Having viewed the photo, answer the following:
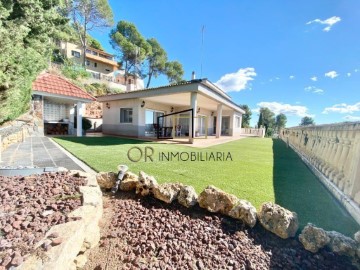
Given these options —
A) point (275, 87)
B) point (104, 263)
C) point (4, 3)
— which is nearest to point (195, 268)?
point (104, 263)

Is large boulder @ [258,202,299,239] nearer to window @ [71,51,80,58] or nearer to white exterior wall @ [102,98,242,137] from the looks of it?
white exterior wall @ [102,98,242,137]

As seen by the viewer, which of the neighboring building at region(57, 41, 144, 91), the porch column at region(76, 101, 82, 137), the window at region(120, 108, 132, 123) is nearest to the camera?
the porch column at region(76, 101, 82, 137)

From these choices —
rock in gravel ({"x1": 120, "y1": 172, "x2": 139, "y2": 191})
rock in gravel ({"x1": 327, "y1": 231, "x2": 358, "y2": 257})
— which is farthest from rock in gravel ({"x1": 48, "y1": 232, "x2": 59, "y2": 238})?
rock in gravel ({"x1": 327, "y1": 231, "x2": 358, "y2": 257})

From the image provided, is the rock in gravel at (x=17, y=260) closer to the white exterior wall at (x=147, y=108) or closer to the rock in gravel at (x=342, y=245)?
the rock in gravel at (x=342, y=245)

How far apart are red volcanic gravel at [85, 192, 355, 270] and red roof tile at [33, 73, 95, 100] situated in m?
11.3

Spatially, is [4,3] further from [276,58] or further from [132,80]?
[132,80]

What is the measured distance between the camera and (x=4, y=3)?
415 centimetres

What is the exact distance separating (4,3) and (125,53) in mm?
34286

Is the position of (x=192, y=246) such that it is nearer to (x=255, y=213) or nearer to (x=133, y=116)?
(x=255, y=213)

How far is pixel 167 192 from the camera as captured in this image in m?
2.62

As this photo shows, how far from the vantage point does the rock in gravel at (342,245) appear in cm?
180

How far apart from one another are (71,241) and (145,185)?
1451mm

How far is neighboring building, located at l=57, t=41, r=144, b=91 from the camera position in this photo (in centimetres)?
3312

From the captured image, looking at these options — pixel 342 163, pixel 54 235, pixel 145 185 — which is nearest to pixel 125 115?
pixel 145 185
